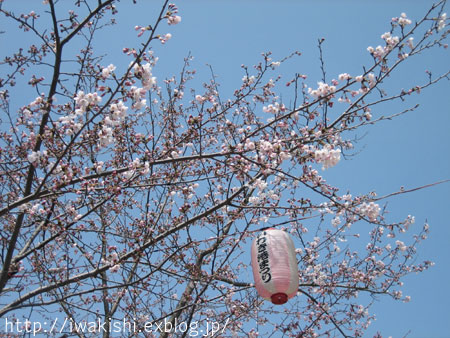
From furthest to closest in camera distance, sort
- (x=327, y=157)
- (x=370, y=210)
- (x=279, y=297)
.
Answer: (x=370, y=210)
(x=279, y=297)
(x=327, y=157)

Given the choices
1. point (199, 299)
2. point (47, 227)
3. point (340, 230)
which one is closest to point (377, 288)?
point (340, 230)

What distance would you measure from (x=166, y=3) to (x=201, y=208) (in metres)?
2.94

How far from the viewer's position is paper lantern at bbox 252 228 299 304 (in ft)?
12.7

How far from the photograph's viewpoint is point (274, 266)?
12.9 ft

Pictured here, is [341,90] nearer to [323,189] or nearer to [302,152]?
[302,152]

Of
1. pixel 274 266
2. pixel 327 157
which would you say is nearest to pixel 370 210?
pixel 327 157

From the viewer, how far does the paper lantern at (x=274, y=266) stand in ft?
12.7

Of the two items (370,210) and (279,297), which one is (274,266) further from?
(370,210)

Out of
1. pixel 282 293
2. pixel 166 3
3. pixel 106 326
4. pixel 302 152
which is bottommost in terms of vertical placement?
pixel 282 293

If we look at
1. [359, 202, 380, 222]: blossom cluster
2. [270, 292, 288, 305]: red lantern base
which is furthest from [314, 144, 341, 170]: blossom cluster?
[270, 292, 288, 305]: red lantern base

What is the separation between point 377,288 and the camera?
22.0 ft

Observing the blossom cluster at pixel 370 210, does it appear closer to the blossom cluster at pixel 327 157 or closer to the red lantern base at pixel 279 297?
the blossom cluster at pixel 327 157

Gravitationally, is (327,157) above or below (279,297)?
above

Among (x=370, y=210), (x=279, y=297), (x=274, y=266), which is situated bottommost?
(x=279, y=297)
